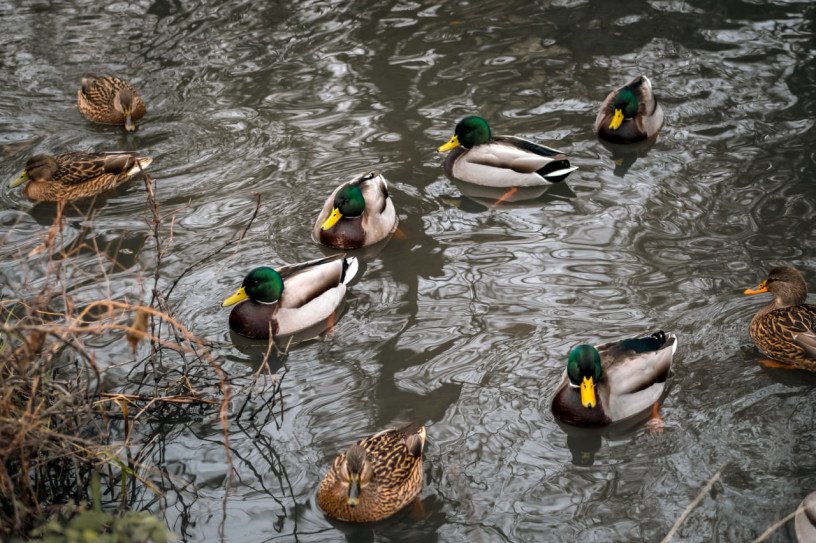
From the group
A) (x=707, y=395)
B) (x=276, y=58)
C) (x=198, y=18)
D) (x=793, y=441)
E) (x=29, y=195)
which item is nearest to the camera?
(x=793, y=441)

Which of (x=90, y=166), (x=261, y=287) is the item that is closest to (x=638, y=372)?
(x=261, y=287)

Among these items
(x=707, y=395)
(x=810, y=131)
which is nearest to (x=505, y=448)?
(x=707, y=395)

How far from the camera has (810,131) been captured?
29.3ft

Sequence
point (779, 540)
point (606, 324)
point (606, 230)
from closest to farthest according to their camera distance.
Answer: point (779, 540)
point (606, 324)
point (606, 230)

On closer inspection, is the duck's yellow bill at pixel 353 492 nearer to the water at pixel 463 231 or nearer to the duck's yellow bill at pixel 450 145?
the water at pixel 463 231

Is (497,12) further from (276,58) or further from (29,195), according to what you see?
(29,195)

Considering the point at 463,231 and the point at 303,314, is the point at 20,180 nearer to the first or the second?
the point at 303,314

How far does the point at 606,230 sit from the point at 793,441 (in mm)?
2643

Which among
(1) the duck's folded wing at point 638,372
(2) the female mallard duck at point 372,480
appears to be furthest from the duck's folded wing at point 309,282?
(1) the duck's folded wing at point 638,372

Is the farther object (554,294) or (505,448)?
(554,294)

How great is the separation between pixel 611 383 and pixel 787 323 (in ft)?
4.19

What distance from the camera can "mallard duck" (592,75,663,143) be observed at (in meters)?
8.77

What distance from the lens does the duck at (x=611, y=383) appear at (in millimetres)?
5637

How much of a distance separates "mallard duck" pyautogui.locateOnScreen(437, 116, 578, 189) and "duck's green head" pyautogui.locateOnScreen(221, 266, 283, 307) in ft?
8.34
